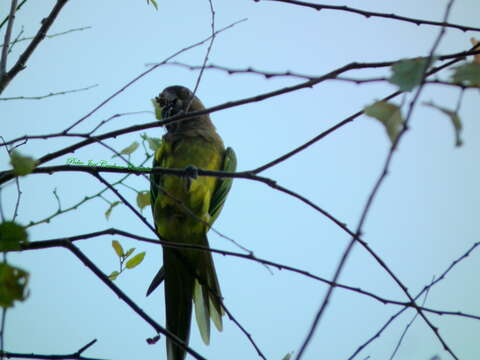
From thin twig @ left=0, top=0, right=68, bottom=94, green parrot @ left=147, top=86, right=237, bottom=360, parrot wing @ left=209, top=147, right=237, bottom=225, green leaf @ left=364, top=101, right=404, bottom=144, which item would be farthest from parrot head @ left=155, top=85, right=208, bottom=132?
green leaf @ left=364, top=101, right=404, bottom=144

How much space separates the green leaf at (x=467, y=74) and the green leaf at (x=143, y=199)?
967 mm

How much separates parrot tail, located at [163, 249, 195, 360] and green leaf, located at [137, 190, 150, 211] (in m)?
0.57

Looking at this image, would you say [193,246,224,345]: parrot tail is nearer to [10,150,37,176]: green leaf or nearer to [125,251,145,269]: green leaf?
[125,251,145,269]: green leaf

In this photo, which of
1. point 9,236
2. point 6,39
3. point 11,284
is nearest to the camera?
point 11,284

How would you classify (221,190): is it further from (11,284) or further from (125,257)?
(11,284)

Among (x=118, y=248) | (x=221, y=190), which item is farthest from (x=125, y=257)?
(x=221, y=190)

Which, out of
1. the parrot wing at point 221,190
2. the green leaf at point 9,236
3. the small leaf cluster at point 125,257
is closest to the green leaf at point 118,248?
the small leaf cluster at point 125,257

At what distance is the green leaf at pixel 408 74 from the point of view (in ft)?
2.05

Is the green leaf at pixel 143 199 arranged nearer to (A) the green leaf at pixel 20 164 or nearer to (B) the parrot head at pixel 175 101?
(A) the green leaf at pixel 20 164

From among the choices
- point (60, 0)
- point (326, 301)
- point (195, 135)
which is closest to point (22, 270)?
point (326, 301)

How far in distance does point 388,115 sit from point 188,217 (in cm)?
154

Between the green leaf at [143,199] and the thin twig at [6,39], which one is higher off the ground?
the thin twig at [6,39]

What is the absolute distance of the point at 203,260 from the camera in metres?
2.13

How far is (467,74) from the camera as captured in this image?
27.8 inches
